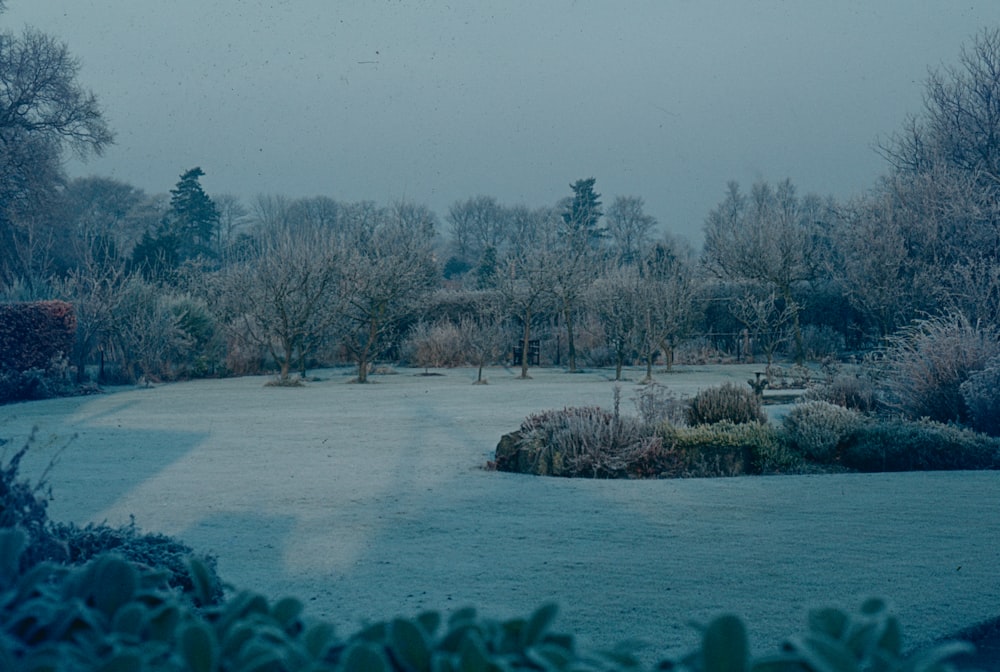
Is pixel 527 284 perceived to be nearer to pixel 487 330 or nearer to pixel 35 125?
pixel 487 330

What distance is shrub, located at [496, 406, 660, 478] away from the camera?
8633 mm

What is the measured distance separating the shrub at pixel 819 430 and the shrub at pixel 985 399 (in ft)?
4.78

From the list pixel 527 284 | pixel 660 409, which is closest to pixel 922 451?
pixel 660 409

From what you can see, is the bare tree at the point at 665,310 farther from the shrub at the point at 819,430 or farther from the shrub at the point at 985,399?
the shrub at the point at 819,430

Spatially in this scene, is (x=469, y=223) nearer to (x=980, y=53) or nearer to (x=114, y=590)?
(x=980, y=53)

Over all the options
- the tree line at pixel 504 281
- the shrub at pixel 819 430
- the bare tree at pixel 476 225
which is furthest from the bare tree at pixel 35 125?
the bare tree at pixel 476 225

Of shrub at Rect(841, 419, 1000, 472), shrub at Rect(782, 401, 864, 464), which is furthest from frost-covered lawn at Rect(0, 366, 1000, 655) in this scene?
shrub at Rect(782, 401, 864, 464)

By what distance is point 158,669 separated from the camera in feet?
4.21

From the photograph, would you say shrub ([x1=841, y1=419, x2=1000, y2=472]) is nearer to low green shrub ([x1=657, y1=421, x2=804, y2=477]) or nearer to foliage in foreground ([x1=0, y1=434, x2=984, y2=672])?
low green shrub ([x1=657, y1=421, x2=804, y2=477])

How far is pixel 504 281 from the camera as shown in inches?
974

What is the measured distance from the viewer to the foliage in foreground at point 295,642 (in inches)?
50.2

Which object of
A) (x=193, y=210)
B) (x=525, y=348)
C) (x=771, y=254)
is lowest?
(x=525, y=348)

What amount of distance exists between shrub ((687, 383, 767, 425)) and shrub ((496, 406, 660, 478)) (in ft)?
4.92

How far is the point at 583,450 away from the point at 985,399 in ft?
16.8
